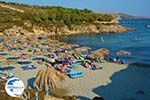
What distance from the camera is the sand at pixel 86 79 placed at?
34188 mm

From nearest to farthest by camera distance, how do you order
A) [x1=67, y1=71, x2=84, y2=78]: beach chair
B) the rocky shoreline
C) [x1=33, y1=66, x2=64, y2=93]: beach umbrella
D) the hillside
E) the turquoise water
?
[x1=33, y1=66, x2=64, y2=93]: beach umbrella
[x1=67, y1=71, x2=84, y2=78]: beach chair
the turquoise water
the rocky shoreline
the hillside

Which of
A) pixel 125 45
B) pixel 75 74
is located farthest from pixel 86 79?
pixel 125 45

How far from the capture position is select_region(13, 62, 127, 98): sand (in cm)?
3419

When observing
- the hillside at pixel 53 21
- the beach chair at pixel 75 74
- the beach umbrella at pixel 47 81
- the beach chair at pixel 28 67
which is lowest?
the hillside at pixel 53 21

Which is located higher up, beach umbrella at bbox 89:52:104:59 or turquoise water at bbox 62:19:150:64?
beach umbrella at bbox 89:52:104:59

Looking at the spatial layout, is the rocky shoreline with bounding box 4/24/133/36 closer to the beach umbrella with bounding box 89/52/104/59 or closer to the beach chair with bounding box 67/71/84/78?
the beach umbrella with bounding box 89/52/104/59

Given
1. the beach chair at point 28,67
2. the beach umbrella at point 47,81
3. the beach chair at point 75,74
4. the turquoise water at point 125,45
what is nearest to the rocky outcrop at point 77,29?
the turquoise water at point 125,45

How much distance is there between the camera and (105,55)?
6200 centimetres

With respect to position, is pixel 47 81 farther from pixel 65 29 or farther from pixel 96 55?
pixel 65 29

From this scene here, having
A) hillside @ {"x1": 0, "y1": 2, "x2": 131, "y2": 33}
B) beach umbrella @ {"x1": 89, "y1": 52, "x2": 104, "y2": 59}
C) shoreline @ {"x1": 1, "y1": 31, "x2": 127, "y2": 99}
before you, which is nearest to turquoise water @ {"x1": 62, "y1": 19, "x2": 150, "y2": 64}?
beach umbrella @ {"x1": 89, "y1": 52, "x2": 104, "y2": 59}

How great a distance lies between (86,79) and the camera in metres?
40.8

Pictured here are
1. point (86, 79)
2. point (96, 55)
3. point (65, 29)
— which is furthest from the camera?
point (65, 29)

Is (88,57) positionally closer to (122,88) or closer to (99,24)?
(122,88)

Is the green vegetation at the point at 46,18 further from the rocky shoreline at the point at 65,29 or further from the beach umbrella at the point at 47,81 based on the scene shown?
the beach umbrella at the point at 47,81
